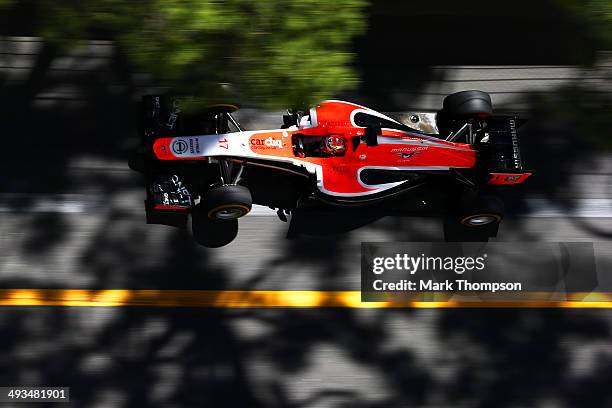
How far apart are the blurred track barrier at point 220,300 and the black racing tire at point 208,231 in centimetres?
54

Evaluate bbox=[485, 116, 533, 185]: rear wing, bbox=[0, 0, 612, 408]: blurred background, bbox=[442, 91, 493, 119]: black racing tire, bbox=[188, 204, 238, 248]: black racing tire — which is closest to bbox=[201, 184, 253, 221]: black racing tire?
bbox=[188, 204, 238, 248]: black racing tire

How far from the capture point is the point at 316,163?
24.3 feet

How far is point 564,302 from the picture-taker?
7992mm

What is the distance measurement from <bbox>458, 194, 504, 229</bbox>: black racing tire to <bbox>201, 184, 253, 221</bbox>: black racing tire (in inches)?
89.9

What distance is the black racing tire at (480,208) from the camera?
754 cm

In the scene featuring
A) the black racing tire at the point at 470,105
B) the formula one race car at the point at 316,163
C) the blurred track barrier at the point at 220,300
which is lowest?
the blurred track barrier at the point at 220,300

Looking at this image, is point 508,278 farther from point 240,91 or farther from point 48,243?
point 48,243

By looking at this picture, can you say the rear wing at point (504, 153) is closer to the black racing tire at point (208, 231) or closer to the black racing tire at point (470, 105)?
the black racing tire at point (470, 105)

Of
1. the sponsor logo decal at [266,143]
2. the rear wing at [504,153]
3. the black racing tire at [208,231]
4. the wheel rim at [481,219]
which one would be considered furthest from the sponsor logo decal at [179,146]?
the rear wing at [504,153]

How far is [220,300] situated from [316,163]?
1850 mm

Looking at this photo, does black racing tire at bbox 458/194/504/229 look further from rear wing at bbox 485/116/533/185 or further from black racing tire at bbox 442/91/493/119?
black racing tire at bbox 442/91/493/119

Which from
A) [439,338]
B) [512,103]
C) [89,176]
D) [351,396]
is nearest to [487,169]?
[512,103]

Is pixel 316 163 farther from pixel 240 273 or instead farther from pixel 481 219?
pixel 481 219

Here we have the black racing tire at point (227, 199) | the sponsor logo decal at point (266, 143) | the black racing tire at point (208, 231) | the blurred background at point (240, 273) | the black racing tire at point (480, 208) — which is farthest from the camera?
the black racing tire at point (208, 231)
